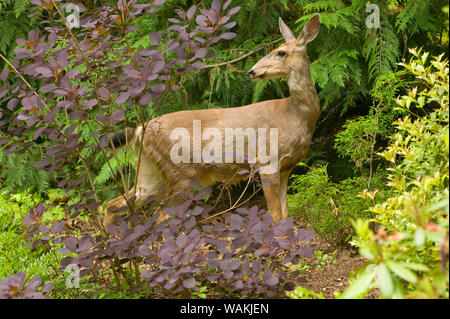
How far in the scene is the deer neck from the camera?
4.10 m

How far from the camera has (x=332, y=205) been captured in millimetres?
4211

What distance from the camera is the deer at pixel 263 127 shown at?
412 centimetres

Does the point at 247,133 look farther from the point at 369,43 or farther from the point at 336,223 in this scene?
the point at 369,43

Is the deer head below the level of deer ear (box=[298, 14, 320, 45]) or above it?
below

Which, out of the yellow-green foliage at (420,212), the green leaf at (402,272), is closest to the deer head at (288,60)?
the yellow-green foliage at (420,212)

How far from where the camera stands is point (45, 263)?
3.93m

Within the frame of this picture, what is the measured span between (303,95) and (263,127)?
44cm

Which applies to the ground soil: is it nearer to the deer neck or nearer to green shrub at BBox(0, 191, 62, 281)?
the deer neck

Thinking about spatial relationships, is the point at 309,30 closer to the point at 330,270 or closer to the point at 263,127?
the point at 263,127

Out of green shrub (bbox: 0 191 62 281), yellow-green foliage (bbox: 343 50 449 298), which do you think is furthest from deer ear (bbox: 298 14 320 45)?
green shrub (bbox: 0 191 62 281)

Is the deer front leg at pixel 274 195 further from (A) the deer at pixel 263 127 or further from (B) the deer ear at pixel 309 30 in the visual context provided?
(B) the deer ear at pixel 309 30

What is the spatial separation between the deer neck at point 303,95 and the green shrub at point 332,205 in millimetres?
532

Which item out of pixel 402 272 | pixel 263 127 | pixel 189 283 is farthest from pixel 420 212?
pixel 263 127
